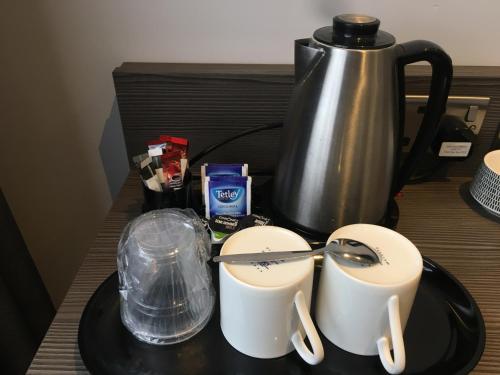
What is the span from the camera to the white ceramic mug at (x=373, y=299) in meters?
0.38

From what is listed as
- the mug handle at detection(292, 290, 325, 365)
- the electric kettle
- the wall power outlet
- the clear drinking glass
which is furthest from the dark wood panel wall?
the mug handle at detection(292, 290, 325, 365)

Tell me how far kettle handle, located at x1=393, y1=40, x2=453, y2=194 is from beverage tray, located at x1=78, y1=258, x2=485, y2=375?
17 centimetres

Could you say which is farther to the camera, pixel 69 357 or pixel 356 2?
pixel 356 2

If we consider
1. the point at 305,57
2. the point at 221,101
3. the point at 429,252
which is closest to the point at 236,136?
the point at 221,101

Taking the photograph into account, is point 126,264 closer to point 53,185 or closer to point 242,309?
point 242,309

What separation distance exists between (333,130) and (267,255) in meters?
0.16

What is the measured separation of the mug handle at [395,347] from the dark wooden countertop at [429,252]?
11 centimetres

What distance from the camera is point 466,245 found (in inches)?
23.2

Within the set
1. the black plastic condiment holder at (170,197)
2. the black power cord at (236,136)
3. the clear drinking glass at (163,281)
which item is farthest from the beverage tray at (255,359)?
the black power cord at (236,136)

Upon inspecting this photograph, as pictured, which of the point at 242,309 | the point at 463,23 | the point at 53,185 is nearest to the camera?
the point at 242,309

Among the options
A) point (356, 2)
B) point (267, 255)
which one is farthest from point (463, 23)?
point (267, 255)

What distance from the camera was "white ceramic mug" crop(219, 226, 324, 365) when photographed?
39cm

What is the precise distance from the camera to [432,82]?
1.66 ft

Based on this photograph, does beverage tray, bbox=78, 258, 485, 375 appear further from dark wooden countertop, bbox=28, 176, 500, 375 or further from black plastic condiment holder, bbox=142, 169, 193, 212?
black plastic condiment holder, bbox=142, 169, 193, 212
